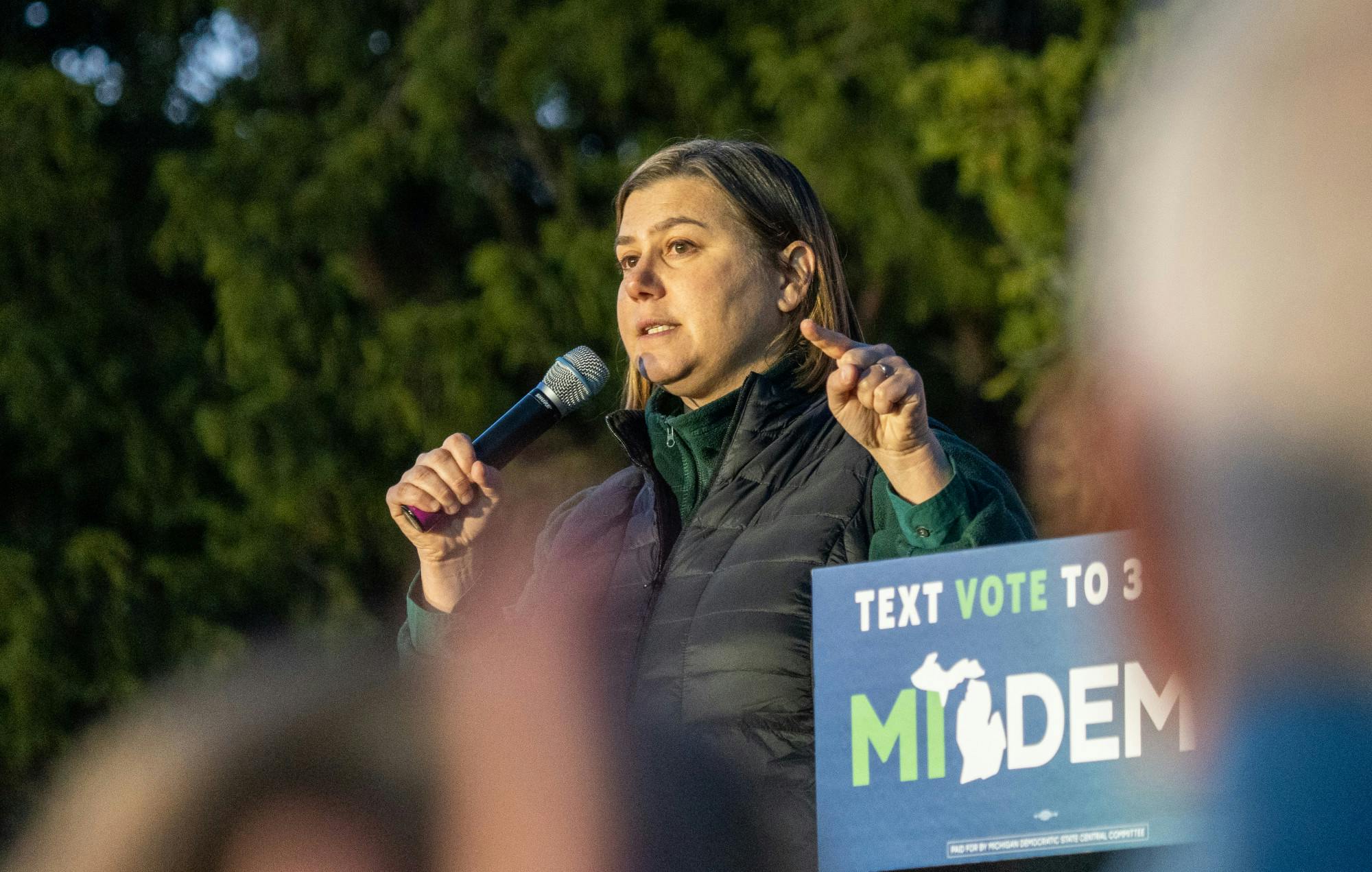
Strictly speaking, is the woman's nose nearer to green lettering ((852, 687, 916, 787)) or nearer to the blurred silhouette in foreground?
the blurred silhouette in foreground

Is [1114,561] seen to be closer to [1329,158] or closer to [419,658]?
[1329,158]

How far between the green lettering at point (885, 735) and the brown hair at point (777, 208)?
2.82 ft

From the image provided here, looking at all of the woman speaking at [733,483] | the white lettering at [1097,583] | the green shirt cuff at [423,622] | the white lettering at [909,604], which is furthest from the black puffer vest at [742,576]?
the white lettering at [1097,583]

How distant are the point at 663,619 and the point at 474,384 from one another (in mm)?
5567

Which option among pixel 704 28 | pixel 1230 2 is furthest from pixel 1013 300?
pixel 1230 2

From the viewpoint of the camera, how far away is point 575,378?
2295mm

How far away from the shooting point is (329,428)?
25.6 ft

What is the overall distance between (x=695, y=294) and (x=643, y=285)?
0.06 meters

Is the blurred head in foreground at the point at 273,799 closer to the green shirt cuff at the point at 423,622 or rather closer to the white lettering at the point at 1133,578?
the green shirt cuff at the point at 423,622

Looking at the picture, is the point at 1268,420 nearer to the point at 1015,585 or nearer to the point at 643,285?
the point at 1015,585

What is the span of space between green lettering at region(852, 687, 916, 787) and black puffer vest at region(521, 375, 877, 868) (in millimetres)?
281

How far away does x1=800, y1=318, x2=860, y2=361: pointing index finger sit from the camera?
1.72 metres

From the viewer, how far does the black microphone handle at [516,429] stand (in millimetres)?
2170

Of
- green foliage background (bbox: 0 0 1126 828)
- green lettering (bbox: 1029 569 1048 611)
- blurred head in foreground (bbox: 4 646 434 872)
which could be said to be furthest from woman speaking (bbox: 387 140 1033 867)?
green foliage background (bbox: 0 0 1126 828)
